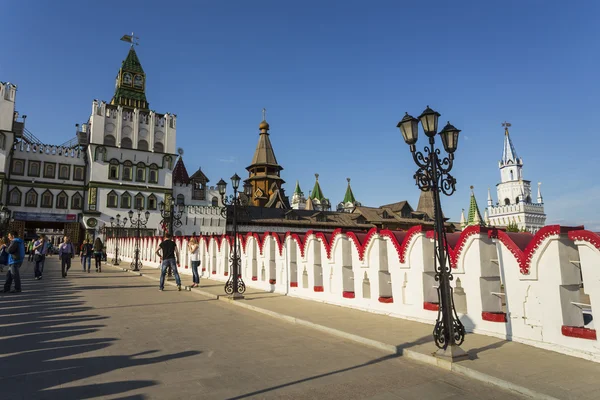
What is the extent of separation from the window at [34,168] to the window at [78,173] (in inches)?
156

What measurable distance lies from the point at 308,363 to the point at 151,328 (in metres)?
3.83

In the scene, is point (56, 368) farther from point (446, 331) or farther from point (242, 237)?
point (242, 237)

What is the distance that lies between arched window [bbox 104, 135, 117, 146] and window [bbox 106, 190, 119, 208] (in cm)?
639

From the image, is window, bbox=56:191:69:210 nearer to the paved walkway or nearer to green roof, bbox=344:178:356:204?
the paved walkway

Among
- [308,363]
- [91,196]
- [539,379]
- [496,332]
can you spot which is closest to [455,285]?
[496,332]

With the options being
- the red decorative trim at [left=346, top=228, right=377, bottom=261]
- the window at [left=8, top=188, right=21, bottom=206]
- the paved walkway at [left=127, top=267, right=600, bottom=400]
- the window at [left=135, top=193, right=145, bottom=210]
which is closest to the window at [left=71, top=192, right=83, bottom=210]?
the window at [left=8, top=188, right=21, bottom=206]

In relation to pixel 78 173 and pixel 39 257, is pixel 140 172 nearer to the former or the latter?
pixel 78 173

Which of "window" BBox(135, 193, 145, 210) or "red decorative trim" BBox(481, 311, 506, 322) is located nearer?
"red decorative trim" BBox(481, 311, 506, 322)

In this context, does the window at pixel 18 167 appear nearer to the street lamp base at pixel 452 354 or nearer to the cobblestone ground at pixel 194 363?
the cobblestone ground at pixel 194 363

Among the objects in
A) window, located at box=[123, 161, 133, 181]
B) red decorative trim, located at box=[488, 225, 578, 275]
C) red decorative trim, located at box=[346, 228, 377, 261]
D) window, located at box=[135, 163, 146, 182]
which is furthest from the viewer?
window, located at box=[135, 163, 146, 182]

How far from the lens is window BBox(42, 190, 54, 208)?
158 ft

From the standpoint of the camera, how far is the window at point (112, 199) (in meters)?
50.6

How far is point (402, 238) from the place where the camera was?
894cm

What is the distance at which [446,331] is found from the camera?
5.60 m
